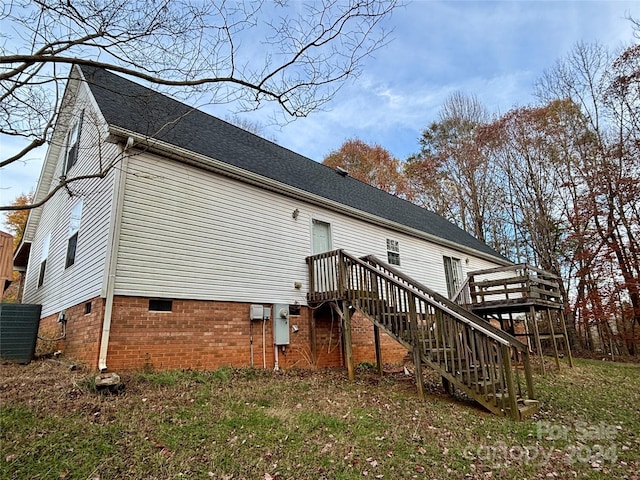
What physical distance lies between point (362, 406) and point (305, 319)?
364 centimetres

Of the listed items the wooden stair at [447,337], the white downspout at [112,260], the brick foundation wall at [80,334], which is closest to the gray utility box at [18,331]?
the brick foundation wall at [80,334]

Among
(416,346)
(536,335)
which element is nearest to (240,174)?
(416,346)

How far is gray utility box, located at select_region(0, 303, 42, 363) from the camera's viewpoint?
743 centimetres

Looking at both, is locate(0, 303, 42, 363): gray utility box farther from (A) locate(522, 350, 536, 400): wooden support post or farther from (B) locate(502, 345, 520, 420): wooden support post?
(A) locate(522, 350, 536, 400): wooden support post

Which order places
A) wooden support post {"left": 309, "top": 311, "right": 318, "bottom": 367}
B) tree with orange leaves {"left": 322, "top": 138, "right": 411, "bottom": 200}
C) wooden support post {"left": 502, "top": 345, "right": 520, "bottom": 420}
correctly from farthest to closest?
tree with orange leaves {"left": 322, "top": 138, "right": 411, "bottom": 200}, wooden support post {"left": 309, "top": 311, "right": 318, "bottom": 367}, wooden support post {"left": 502, "top": 345, "right": 520, "bottom": 420}

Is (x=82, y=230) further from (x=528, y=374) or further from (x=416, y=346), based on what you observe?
(x=528, y=374)

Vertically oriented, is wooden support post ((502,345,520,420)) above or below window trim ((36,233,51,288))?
below

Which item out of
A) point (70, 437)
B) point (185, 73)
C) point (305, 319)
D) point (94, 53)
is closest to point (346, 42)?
point (185, 73)

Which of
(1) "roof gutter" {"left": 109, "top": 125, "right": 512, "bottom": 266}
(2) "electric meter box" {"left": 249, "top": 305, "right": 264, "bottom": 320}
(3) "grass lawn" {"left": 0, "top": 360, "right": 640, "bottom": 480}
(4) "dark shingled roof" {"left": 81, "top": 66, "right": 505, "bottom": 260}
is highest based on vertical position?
(4) "dark shingled roof" {"left": 81, "top": 66, "right": 505, "bottom": 260}

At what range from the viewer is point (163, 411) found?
465cm

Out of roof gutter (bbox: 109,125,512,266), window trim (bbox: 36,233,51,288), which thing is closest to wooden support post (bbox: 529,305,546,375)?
roof gutter (bbox: 109,125,512,266)

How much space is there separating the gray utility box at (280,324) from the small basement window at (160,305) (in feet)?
7.63

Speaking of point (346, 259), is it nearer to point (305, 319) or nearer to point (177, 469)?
point (305, 319)

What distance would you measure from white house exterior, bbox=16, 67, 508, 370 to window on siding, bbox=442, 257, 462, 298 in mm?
4880
